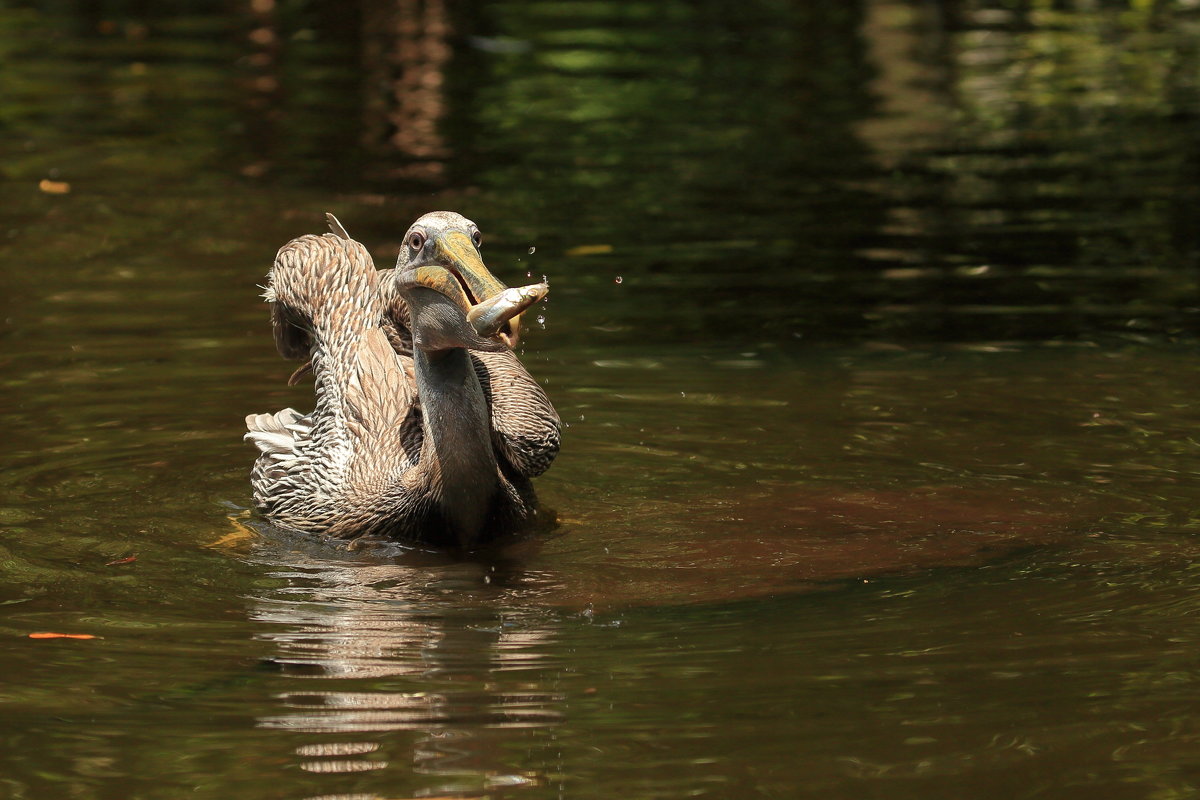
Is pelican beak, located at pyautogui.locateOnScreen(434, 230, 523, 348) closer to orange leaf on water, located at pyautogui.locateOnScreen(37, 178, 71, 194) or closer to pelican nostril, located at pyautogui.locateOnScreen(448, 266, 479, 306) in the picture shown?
pelican nostril, located at pyautogui.locateOnScreen(448, 266, 479, 306)

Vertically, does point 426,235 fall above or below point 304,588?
above

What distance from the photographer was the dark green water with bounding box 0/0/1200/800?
5.50 metres

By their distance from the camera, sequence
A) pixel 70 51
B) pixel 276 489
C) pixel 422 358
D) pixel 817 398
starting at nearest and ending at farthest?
pixel 422 358
pixel 276 489
pixel 817 398
pixel 70 51

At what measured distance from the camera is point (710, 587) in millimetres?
7000

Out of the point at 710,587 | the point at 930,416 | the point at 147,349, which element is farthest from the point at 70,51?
the point at 710,587

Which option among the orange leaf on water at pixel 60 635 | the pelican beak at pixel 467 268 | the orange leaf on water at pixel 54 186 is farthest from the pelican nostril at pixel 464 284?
the orange leaf on water at pixel 54 186

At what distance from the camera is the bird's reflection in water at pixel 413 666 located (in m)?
5.34

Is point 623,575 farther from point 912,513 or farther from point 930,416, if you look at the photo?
point 930,416

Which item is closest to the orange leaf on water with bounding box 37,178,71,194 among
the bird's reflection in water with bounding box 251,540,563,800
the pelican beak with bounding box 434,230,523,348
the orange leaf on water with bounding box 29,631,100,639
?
the bird's reflection in water with bounding box 251,540,563,800

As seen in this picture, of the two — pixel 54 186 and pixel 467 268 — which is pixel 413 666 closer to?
pixel 467 268

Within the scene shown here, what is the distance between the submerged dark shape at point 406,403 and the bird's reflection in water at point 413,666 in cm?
28

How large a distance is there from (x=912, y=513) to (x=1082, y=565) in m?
0.95

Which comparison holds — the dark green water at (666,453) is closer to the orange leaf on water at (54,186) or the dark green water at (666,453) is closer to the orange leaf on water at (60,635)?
the orange leaf on water at (60,635)

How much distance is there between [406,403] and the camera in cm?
841
